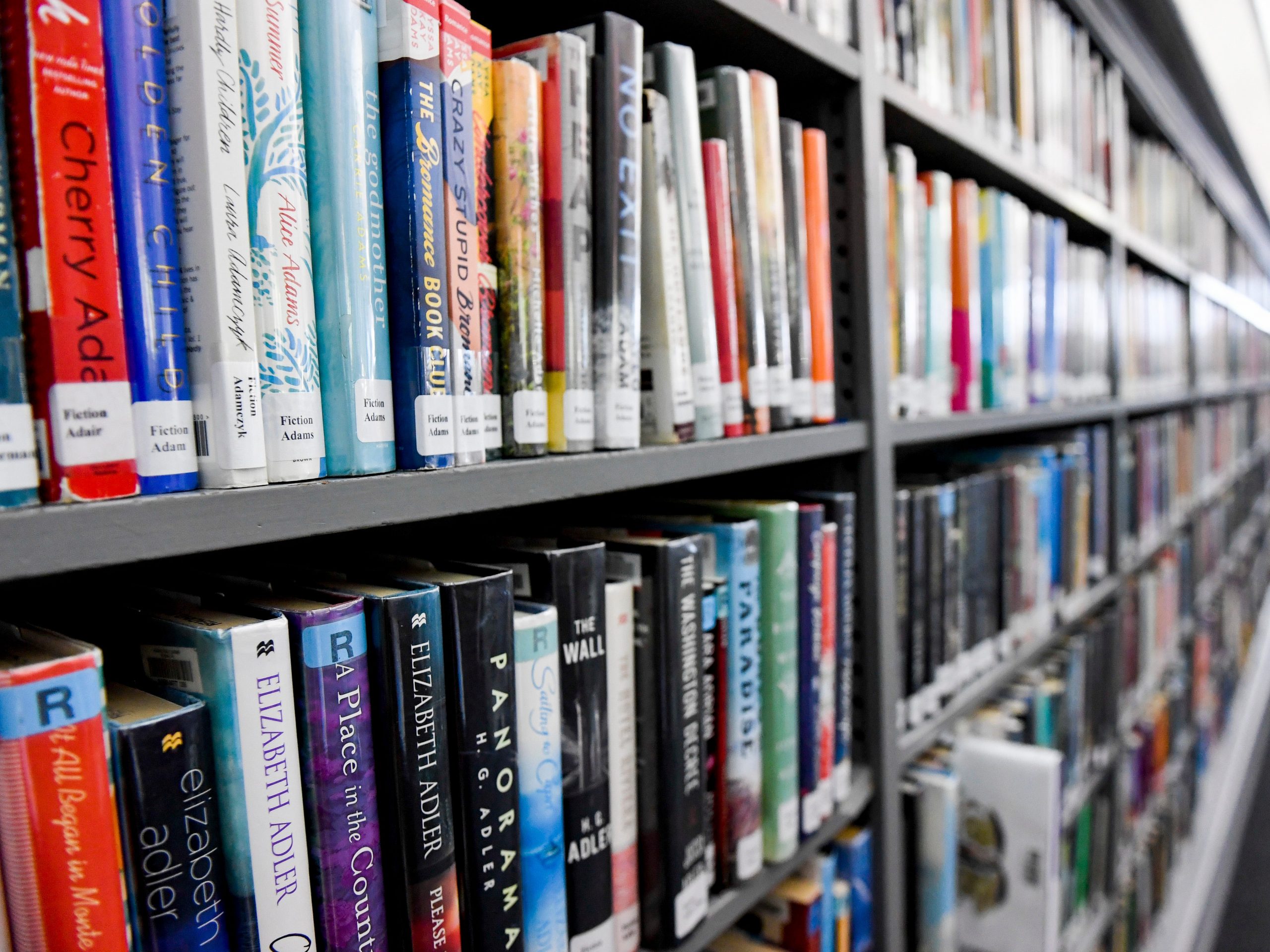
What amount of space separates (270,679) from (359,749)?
66 millimetres

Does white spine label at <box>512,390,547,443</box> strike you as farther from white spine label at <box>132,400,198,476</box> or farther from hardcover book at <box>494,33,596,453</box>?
white spine label at <box>132,400,198,476</box>

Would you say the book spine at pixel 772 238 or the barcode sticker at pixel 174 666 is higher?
the book spine at pixel 772 238

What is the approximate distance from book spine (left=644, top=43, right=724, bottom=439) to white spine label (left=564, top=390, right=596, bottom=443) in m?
0.12

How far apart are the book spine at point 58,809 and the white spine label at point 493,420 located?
0.80 feet

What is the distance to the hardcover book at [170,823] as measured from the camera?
1.16 ft

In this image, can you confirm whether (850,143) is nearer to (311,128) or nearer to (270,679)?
(311,128)

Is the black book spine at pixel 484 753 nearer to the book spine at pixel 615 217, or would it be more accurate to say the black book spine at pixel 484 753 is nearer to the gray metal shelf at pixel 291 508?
the gray metal shelf at pixel 291 508

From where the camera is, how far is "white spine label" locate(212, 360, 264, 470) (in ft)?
1.24

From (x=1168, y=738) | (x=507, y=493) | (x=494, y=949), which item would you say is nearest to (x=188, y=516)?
(x=507, y=493)

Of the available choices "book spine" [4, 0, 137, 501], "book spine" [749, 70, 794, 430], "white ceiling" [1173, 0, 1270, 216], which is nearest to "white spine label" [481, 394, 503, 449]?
"book spine" [4, 0, 137, 501]

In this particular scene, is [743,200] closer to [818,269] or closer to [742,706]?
[818,269]

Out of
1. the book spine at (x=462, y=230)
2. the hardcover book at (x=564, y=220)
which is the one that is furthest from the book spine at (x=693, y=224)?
the book spine at (x=462, y=230)

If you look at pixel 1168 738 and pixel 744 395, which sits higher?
pixel 744 395

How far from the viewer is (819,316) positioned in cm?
85
